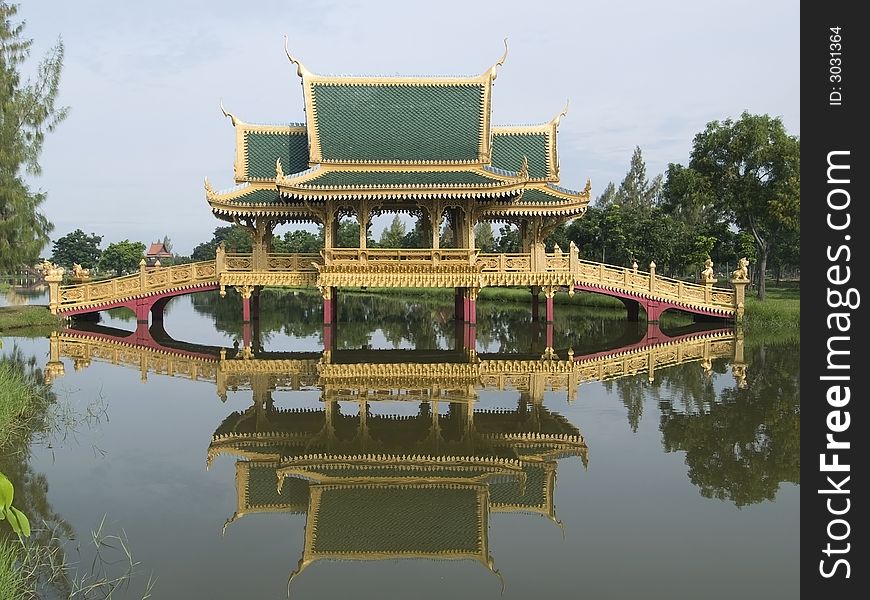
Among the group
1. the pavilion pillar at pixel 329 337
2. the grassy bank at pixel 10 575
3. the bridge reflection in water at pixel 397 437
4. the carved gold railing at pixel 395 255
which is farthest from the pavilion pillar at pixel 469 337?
the grassy bank at pixel 10 575

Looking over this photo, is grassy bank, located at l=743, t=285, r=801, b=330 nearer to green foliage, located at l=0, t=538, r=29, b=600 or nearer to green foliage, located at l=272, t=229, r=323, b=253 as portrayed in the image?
green foliage, located at l=0, t=538, r=29, b=600

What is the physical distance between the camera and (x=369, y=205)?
22984mm

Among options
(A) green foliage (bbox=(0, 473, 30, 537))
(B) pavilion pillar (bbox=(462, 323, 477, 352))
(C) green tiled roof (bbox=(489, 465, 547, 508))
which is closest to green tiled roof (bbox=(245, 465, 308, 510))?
(C) green tiled roof (bbox=(489, 465, 547, 508))

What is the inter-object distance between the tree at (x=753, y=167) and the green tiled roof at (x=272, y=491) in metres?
28.1

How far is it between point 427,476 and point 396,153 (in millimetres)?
18079

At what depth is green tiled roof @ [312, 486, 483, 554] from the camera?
20.3 ft

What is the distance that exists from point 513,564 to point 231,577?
2.36 meters

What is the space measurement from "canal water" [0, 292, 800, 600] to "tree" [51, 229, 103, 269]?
81.8m

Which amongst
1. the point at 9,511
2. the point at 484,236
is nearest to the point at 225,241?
the point at 484,236

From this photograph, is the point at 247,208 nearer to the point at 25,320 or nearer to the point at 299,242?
the point at 25,320

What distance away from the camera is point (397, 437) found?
32.2ft

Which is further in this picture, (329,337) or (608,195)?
(608,195)
